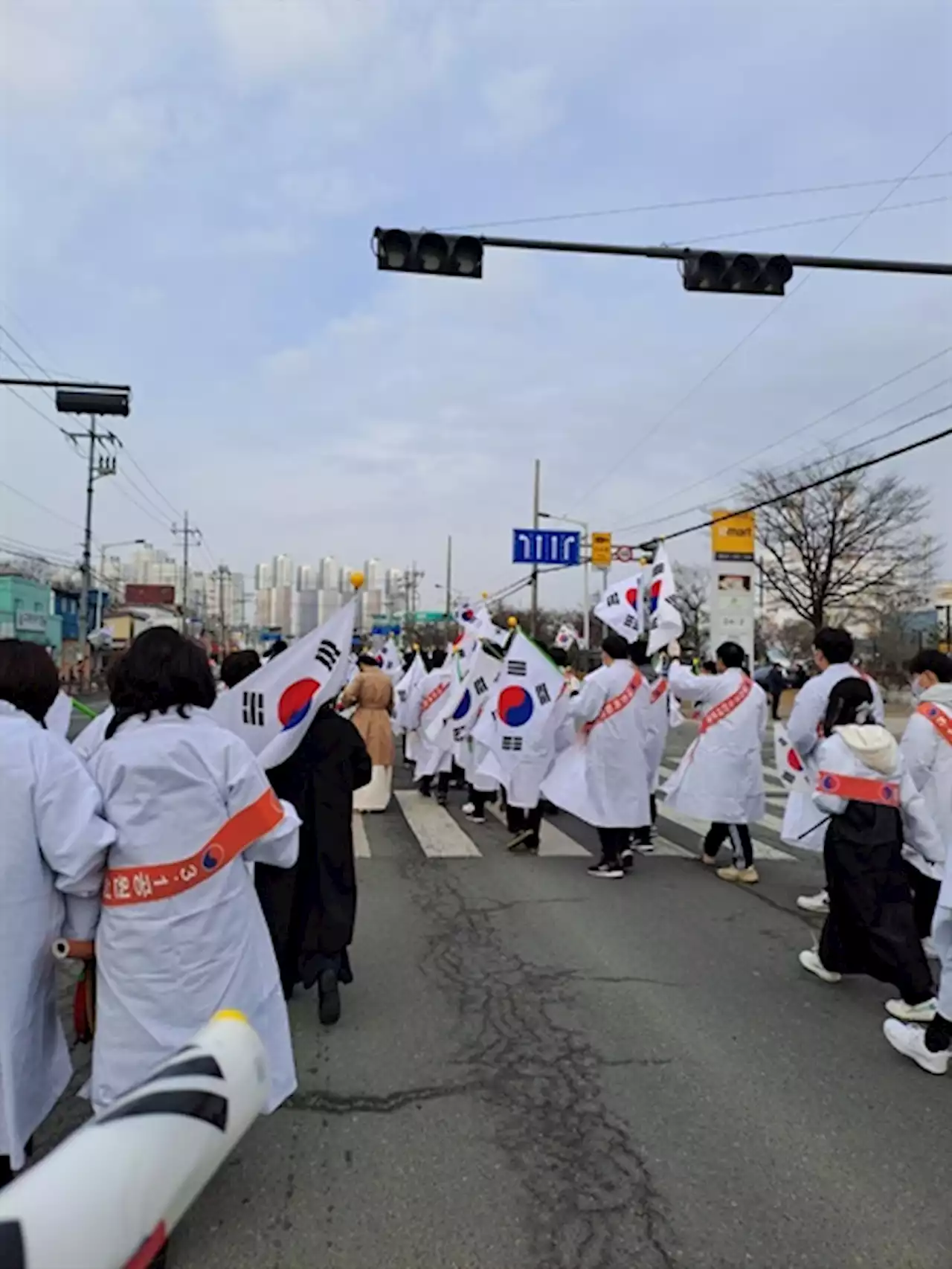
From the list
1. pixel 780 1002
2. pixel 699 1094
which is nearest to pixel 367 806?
pixel 780 1002

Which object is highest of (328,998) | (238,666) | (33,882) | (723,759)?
(238,666)

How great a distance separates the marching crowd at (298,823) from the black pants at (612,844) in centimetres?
2

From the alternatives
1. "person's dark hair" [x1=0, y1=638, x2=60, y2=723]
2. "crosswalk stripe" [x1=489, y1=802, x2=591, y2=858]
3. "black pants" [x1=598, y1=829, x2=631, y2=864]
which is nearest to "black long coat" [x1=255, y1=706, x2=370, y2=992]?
"person's dark hair" [x1=0, y1=638, x2=60, y2=723]

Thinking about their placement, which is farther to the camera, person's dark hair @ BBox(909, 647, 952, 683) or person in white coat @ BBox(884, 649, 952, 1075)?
person's dark hair @ BBox(909, 647, 952, 683)

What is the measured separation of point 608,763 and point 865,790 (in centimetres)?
335

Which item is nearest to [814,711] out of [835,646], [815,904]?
[835,646]

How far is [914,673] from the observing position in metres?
5.59

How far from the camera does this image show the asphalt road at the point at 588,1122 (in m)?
2.82

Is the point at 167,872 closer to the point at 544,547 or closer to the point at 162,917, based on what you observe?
the point at 162,917

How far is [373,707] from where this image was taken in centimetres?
1034

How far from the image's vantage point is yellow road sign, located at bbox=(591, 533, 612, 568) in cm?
2848

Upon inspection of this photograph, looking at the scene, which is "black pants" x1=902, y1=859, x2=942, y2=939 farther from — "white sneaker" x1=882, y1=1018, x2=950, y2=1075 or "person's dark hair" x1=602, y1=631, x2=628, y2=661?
"person's dark hair" x1=602, y1=631, x2=628, y2=661

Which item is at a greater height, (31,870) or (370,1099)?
(31,870)

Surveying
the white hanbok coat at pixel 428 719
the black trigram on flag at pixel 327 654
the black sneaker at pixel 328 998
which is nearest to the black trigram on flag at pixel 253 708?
the black trigram on flag at pixel 327 654
